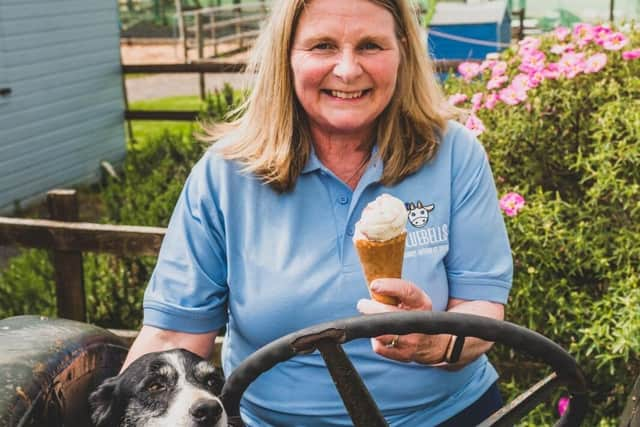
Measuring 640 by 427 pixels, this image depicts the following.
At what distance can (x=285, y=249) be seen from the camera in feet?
6.70

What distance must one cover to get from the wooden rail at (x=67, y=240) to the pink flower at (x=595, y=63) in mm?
2015

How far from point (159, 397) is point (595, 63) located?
2.56 m

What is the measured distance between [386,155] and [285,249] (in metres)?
0.37

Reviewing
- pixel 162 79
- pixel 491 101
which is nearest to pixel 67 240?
pixel 491 101

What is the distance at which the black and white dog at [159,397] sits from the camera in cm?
184

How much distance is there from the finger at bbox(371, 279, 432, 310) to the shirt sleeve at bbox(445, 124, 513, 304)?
0.47m

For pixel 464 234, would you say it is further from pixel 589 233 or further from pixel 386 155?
pixel 589 233

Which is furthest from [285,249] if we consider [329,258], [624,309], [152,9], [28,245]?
[152,9]

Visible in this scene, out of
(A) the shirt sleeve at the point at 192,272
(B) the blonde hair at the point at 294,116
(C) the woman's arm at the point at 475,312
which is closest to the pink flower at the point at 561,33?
(B) the blonde hair at the point at 294,116

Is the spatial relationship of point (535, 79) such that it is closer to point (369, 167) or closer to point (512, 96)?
point (512, 96)

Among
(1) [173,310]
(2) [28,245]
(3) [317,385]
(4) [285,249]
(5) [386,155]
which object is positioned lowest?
(2) [28,245]

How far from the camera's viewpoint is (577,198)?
3580mm

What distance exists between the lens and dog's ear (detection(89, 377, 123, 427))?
1.91 m

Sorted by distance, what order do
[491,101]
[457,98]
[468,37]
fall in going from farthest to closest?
[468,37], [457,98], [491,101]
